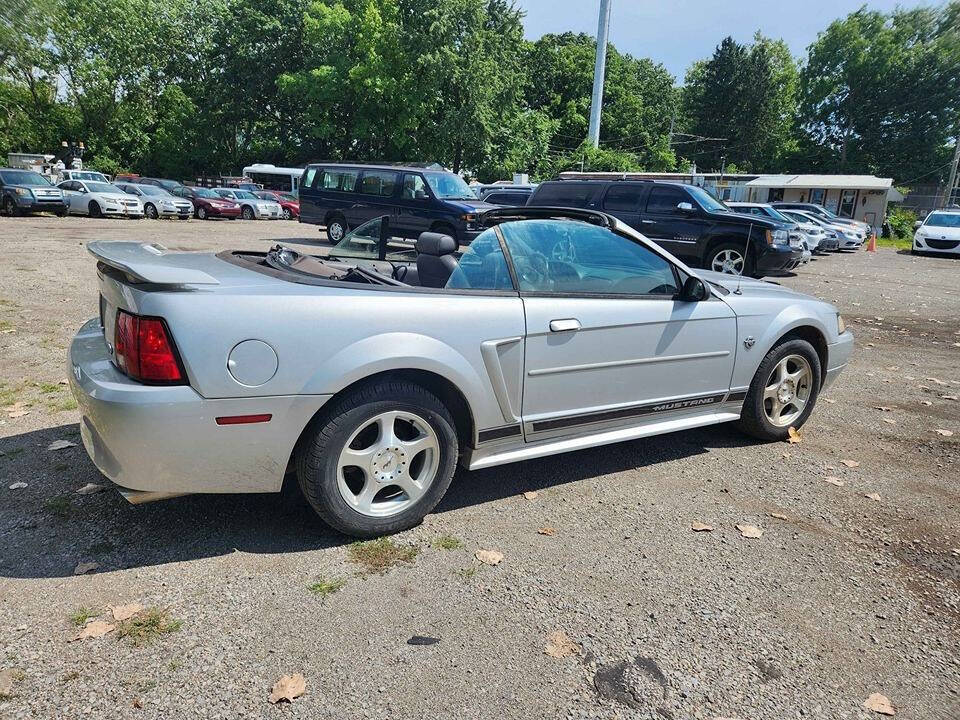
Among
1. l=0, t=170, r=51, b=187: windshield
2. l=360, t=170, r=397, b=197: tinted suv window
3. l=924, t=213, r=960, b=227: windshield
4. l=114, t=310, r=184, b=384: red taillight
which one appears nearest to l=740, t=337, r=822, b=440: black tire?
l=114, t=310, r=184, b=384: red taillight

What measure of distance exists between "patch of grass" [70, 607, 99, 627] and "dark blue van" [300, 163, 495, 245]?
40.2ft

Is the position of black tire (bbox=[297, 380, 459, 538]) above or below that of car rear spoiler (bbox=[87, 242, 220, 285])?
below

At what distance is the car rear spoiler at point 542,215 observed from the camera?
407 centimetres

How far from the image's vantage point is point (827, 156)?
65.0 meters

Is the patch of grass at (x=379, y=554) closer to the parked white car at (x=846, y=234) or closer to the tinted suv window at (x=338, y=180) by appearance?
the tinted suv window at (x=338, y=180)

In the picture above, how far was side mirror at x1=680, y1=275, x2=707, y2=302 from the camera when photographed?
13.6 feet

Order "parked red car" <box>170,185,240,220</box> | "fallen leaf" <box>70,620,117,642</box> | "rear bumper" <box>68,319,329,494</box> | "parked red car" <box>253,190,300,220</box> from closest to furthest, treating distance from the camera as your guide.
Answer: "fallen leaf" <box>70,620,117,642</box>
"rear bumper" <box>68,319,329,494</box>
"parked red car" <box>170,185,240,220</box>
"parked red car" <box>253,190,300,220</box>

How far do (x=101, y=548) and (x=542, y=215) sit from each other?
281 centimetres

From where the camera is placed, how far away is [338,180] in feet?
59.6

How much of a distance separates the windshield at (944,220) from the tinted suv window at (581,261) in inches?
951

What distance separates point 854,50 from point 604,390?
7442cm

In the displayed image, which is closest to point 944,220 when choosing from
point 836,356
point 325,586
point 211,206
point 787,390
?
point 836,356

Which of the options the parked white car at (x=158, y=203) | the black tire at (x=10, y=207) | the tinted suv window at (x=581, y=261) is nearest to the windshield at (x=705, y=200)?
the tinted suv window at (x=581, y=261)

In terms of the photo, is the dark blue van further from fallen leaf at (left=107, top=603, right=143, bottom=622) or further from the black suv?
fallen leaf at (left=107, top=603, right=143, bottom=622)
